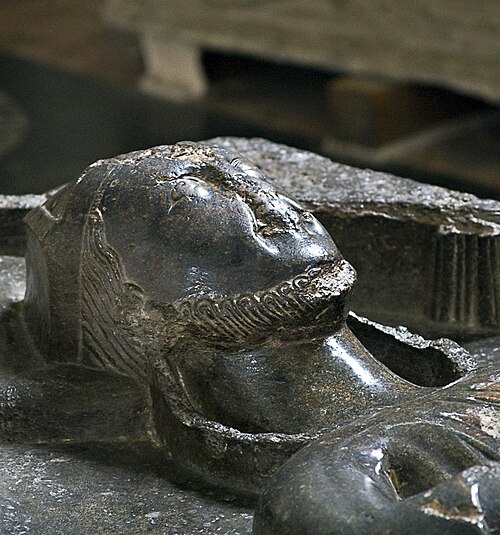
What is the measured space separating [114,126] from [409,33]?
128 cm

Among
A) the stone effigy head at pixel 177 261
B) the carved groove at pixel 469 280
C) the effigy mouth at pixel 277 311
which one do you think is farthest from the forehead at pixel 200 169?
the carved groove at pixel 469 280

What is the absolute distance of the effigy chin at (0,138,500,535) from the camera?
1604mm

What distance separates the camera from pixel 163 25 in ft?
18.4

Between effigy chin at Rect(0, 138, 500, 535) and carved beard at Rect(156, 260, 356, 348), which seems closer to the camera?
effigy chin at Rect(0, 138, 500, 535)

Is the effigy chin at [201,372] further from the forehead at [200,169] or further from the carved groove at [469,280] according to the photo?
the carved groove at [469,280]

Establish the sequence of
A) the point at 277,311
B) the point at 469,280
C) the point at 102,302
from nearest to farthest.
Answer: the point at 277,311 → the point at 102,302 → the point at 469,280

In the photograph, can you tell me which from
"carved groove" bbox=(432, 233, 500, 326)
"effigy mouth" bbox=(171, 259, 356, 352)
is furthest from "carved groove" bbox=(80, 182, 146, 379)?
"carved groove" bbox=(432, 233, 500, 326)

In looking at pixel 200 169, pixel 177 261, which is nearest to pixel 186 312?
pixel 177 261

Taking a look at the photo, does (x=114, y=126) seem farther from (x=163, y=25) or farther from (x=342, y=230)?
(x=342, y=230)

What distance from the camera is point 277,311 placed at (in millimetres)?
1777

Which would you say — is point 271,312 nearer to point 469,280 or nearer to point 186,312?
point 186,312

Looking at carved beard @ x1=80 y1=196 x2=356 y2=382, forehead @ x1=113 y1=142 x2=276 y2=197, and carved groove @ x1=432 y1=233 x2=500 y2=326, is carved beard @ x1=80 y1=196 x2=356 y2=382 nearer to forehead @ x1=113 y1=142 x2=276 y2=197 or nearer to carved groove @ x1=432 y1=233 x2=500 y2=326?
forehead @ x1=113 y1=142 x2=276 y2=197

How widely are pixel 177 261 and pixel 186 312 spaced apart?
7cm

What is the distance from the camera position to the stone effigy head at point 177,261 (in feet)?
5.89
